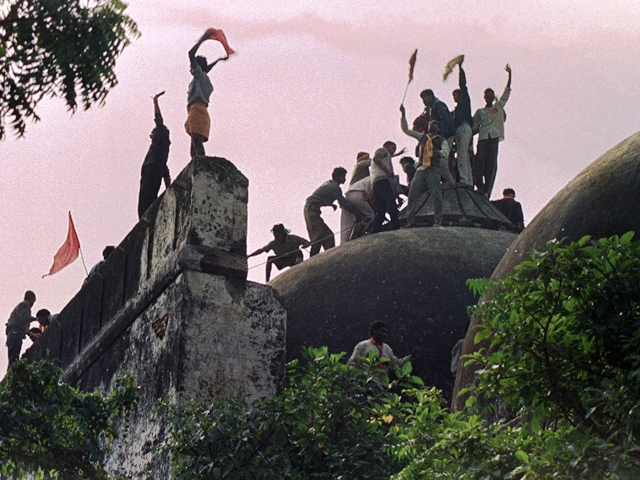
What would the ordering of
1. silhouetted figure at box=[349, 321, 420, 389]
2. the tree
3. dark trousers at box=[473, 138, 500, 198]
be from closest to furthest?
the tree < silhouetted figure at box=[349, 321, 420, 389] < dark trousers at box=[473, 138, 500, 198]

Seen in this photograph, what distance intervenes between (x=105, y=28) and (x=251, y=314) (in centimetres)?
352

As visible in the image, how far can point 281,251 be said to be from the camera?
14516mm

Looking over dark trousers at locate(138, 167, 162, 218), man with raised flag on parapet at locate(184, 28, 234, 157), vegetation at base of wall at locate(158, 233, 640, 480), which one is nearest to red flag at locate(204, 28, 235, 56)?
man with raised flag on parapet at locate(184, 28, 234, 157)

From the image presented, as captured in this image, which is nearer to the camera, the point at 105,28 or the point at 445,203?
the point at 105,28

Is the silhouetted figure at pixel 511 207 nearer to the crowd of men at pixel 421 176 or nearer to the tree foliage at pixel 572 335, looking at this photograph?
the crowd of men at pixel 421 176

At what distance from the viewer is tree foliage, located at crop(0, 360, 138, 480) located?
8.23m

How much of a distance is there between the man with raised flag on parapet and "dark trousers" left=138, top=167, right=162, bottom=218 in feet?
1.22

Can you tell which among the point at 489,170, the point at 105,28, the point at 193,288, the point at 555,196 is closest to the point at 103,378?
the point at 193,288

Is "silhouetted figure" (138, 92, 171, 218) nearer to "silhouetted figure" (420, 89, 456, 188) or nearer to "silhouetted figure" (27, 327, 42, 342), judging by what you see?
"silhouetted figure" (27, 327, 42, 342)

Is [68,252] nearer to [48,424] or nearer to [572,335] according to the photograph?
[48,424]

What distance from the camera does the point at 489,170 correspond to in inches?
608

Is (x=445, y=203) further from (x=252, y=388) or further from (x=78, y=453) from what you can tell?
(x=78, y=453)

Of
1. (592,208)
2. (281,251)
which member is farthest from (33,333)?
(592,208)

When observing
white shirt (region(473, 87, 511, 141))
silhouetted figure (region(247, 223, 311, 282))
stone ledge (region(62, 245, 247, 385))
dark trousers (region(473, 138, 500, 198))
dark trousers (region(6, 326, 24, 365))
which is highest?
white shirt (region(473, 87, 511, 141))
